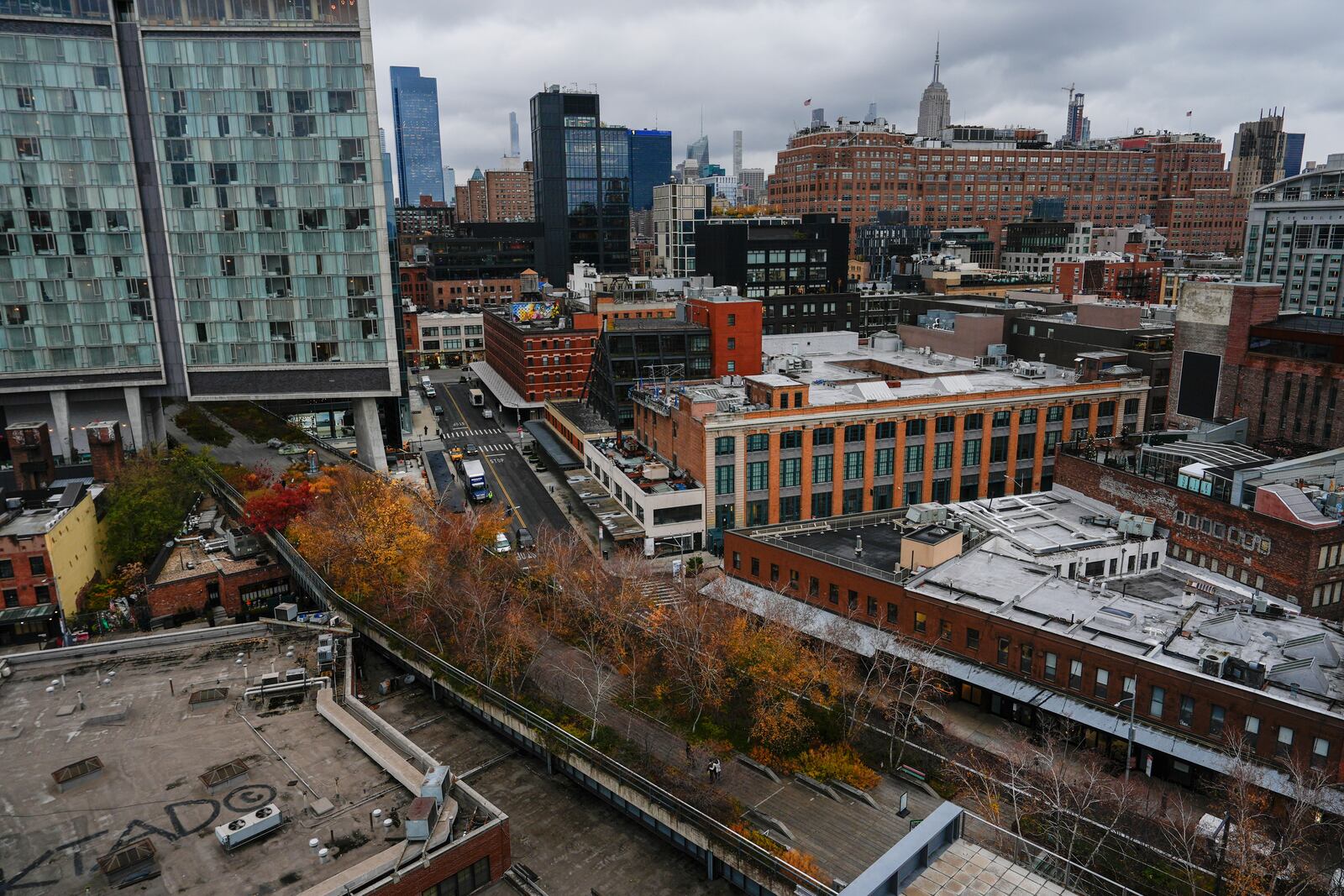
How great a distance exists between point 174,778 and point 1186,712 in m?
55.1

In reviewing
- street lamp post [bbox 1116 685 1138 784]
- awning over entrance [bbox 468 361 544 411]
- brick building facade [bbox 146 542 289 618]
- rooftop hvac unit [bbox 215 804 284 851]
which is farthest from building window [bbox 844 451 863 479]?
awning over entrance [bbox 468 361 544 411]

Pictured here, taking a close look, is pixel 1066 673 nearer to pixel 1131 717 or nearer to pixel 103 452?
pixel 1131 717

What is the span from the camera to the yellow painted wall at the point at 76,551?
73.0 m

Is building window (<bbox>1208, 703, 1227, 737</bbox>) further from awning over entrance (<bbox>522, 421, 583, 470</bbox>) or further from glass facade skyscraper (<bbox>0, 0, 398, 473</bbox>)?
glass facade skyscraper (<bbox>0, 0, 398, 473</bbox>)

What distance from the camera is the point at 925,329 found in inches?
5153

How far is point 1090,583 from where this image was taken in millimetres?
59312

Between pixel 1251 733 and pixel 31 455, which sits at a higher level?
pixel 31 455

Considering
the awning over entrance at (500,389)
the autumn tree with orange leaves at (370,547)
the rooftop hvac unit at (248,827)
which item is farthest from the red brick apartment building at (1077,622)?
the awning over entrance at (500,389)

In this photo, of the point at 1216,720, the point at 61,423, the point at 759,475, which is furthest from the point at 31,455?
the point at 1216,720

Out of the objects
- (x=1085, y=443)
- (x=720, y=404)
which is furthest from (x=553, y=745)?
(x=1085, y=443)

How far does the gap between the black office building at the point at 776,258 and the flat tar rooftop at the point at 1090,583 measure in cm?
9878

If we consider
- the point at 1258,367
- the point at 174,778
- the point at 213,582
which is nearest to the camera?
the point at 174,778

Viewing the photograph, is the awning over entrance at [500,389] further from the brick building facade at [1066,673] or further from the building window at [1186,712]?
the building window at [1186,712]

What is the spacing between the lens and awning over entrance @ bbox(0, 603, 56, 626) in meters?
70.6
